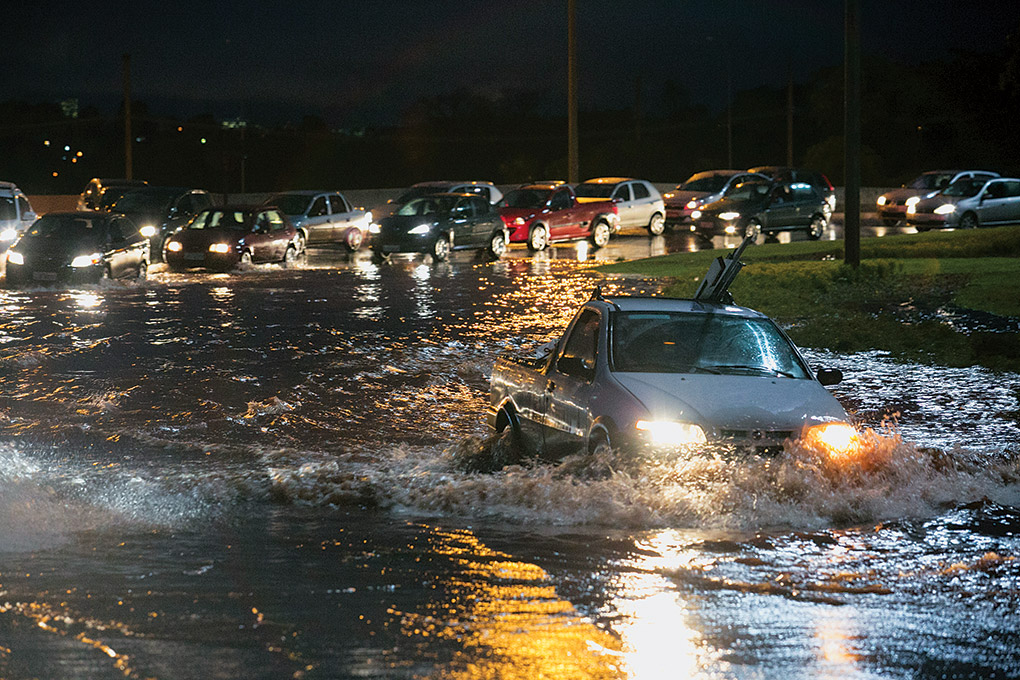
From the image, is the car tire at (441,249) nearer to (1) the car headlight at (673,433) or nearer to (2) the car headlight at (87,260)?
(2) the car headlight at (87,260)

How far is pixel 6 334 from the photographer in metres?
17.2

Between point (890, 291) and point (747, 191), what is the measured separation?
17405 millimetres

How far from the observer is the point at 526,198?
36.5 metres

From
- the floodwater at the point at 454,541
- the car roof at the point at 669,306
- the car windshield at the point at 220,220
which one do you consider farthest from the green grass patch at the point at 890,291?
the car windshield at the point at 220,220

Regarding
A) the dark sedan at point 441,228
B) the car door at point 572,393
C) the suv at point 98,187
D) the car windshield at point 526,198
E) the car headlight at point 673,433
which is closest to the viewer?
the car headlight at point 673,433

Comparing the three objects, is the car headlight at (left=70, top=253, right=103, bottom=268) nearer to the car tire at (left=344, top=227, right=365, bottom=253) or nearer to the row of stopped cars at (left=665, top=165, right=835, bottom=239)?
the car tire at (left=344, top=227, right=365, bottom=253)

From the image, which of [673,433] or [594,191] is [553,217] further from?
[673,433]

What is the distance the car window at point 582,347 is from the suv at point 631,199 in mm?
28604

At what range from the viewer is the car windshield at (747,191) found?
37156 millimetres

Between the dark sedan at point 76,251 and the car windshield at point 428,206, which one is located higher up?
the car windshield at point 428,206

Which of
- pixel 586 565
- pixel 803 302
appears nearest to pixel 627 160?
pixel 803 302

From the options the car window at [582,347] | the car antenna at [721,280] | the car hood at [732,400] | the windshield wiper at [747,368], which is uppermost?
the car antenna at [721,280]

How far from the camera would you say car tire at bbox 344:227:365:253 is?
35219mm

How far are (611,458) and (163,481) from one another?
315cm
